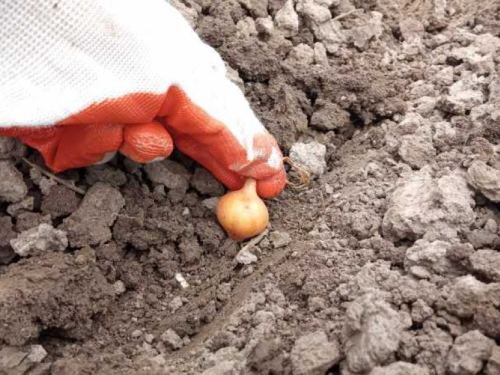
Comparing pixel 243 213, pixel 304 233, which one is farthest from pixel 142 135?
pixel 304 233

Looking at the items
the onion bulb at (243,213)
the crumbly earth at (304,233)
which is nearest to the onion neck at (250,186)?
the onion bulb at (243,213)

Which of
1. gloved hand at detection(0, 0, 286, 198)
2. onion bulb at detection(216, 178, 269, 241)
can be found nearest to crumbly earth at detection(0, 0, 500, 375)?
onion bulb at detection(216, 178, 269, 241)

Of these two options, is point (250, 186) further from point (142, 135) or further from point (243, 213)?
point (142, 135)

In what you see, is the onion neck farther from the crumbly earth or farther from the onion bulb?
the crumbly earth

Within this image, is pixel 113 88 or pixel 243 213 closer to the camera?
pixel 113 88

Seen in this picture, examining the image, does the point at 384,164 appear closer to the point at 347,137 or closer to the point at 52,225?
the point at 347,137

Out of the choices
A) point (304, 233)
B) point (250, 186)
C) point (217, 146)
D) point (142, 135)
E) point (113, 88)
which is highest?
point (113, 88)

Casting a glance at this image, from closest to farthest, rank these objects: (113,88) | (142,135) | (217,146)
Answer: (113,88) → (142,135) → (217,146)
